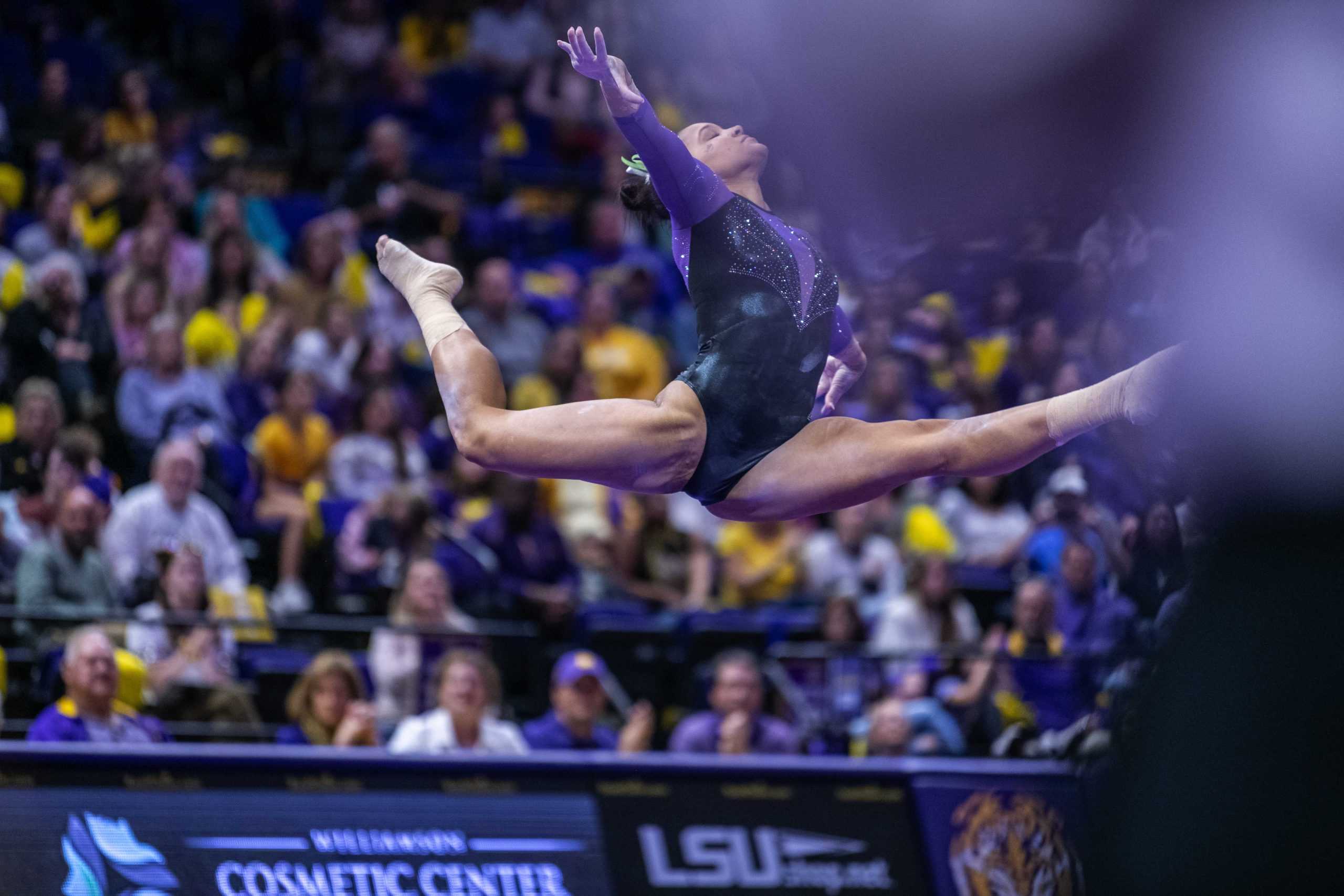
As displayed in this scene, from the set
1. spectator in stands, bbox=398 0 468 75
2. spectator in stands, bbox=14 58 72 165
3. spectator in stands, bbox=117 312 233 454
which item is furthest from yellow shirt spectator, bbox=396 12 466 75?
spectator in stands, bbox=117 312 233 454

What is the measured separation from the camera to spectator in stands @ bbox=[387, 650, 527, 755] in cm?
599

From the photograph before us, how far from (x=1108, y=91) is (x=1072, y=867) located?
9.92 ft

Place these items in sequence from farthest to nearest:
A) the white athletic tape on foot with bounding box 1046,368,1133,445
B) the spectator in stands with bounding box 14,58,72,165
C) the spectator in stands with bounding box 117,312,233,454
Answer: the spectator in stands with bounding box 14,58,72,165
the spectator in stands with bounding box 117,312,233,454
the white athletic tape on foot with bounding box 1046,368,1133,445

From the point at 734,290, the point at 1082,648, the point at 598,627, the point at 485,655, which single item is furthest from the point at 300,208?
the point at 734,290

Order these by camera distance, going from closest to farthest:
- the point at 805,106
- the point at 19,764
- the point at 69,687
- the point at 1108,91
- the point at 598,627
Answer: the point at 1108,91 → the point at 805,106 → the point at 19,764 → the point at 69,687 → the point at 598,627

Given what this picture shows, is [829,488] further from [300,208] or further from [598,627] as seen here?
[300,208]

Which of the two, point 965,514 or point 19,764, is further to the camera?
point 965,514

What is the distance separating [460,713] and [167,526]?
1774 mm

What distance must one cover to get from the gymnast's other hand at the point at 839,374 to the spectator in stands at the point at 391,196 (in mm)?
6141

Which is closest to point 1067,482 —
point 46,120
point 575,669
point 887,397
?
point 887,397

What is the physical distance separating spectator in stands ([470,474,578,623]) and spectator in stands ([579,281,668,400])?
1492mm

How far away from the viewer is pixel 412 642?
267 inches

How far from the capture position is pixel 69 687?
5.55 metres

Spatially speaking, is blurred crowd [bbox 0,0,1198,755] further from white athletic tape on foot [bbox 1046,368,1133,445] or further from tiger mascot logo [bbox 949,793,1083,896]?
tiger mascot logo [bbox 949,793,1083,896]
